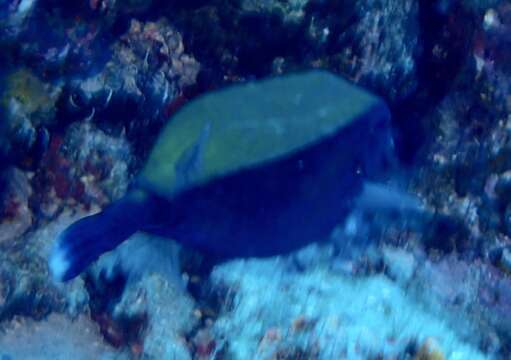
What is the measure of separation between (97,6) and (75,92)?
0.47 m

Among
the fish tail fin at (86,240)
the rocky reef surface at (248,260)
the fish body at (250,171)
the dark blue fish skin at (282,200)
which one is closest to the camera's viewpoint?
the fish tail fin at (86,240)

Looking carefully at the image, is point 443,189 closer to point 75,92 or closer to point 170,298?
point 170,298

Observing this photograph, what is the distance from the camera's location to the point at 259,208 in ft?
8.38

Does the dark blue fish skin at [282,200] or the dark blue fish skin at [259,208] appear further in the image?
the dark blue fish skin at [282,200]

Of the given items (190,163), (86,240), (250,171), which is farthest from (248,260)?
(86,240)

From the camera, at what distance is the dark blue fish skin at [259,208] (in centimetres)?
212

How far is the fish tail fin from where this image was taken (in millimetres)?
2074

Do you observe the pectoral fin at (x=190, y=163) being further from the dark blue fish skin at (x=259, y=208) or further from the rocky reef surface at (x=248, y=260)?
the rocky reef surface at (x=248, y=260)

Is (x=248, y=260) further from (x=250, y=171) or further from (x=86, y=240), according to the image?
(x=86, y=240)

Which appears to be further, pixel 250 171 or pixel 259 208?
pixel 259 208

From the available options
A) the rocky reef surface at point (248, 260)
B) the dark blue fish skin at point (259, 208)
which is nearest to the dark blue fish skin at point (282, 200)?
the dark blue fish skin at point (259, 208)

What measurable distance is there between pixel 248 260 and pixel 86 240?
0.89 meters

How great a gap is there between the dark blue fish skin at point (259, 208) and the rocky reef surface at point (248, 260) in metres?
0.15

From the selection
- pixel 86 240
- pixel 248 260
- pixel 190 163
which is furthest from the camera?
pixel 248 260
